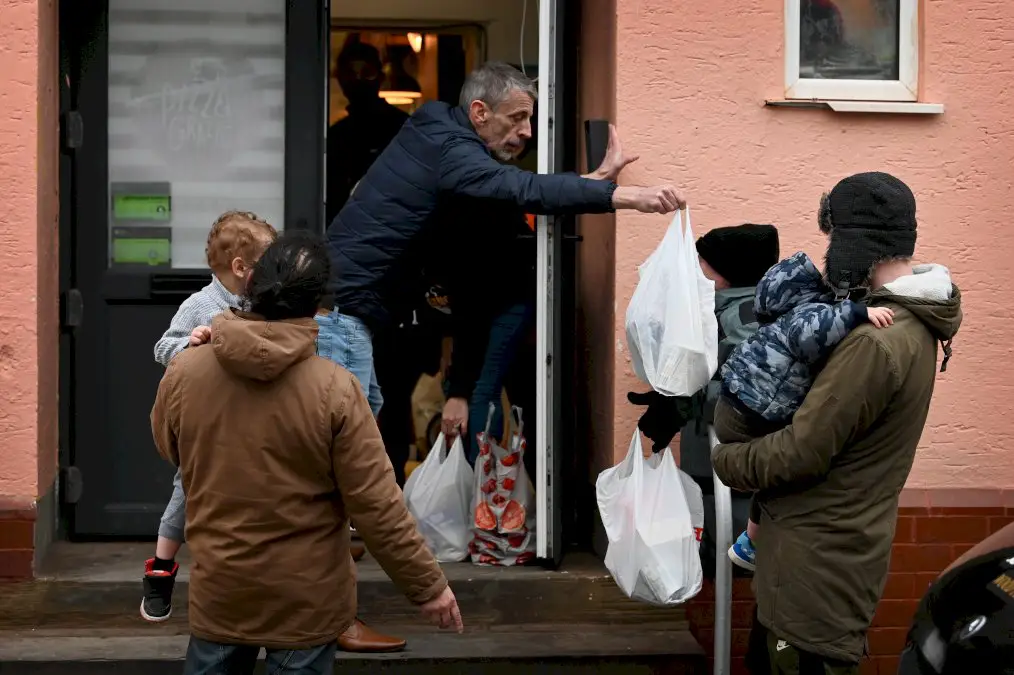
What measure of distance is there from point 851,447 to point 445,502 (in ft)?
8.15

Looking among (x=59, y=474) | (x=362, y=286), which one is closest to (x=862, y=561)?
(x=362, y=286)

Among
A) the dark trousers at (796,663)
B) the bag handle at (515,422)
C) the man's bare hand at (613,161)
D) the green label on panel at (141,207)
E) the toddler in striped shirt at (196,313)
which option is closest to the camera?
the dark trousers at (796,663)

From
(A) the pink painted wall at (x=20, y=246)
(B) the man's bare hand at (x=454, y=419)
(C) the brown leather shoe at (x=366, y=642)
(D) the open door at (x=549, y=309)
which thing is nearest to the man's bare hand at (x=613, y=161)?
(D) the open door at (x=549, y=309)

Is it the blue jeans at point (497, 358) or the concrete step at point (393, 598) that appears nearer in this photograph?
the concrete step at point (393, 598)

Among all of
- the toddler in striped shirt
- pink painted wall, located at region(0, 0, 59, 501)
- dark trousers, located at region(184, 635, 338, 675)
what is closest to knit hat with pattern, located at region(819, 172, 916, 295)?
dark trousers, located at region(184, 635, 338, 675)

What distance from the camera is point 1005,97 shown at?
18.8 feet

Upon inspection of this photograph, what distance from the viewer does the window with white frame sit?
227 inches

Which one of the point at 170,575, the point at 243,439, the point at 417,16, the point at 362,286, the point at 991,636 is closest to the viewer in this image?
the point at 991,636

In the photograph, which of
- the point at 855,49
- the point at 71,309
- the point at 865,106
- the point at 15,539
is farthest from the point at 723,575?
the point at 71,309

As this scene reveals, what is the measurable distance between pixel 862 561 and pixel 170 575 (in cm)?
228

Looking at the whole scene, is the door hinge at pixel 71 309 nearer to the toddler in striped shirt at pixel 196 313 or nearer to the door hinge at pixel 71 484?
the door hinge at pixel 71 484

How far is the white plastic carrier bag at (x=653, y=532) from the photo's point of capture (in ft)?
15.6

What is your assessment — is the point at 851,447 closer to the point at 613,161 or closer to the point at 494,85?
the point at 613,161

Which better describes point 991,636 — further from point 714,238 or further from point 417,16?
point 417,16
